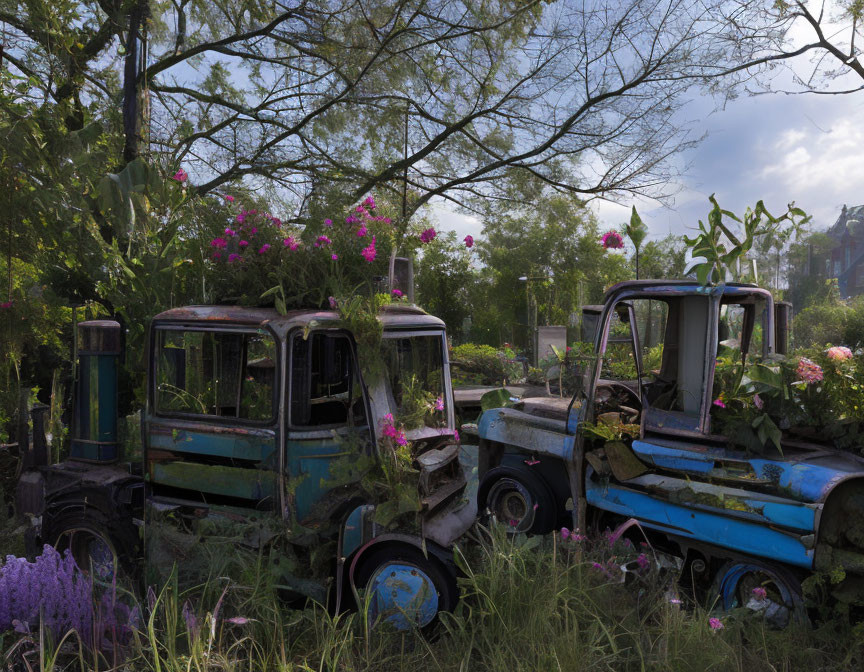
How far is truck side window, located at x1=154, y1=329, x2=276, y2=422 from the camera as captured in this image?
418 centimetres

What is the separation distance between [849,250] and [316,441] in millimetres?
64802

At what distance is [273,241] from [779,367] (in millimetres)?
3515

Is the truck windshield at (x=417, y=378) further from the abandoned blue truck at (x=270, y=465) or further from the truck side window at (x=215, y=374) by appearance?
the truck side window at (x=215, y=374)

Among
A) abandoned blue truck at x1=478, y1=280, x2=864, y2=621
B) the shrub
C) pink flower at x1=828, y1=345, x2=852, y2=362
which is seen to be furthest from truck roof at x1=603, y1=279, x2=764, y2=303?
the shrub

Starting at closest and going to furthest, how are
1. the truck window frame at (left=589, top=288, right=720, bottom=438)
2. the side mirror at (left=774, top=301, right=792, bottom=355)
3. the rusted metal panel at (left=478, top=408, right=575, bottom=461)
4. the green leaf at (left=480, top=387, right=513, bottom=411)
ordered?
the truck window frame at (left=589, top=288, right=720, bottom=438)
the side mirror at (left=774, top=301, right=792, bottom=355)
the rusted metal panel at (left=478, top=408, right=575, bottom=461)
the green leaf at (left=480, top=387, right=513, bottom=411)

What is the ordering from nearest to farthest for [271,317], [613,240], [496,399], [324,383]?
[271,317], [324,383], [613,240], [496,399]

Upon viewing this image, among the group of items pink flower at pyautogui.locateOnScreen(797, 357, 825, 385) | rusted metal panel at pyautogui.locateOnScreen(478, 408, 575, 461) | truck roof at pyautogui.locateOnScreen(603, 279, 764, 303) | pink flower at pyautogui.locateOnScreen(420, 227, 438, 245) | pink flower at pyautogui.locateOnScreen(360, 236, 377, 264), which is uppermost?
pink flower at pyautogui.locateOnScreen(420, 227, 438, 245)

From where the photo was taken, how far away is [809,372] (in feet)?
11.5

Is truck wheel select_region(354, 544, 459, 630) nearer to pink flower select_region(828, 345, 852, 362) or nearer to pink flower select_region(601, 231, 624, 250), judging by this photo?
pink flower select_region(828, 345, 852, 362)

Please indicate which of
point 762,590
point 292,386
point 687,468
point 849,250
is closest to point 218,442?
point 292,386

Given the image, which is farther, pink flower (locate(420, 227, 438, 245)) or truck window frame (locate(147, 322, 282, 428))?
pink flower (locate(420, 227, 438, 245))

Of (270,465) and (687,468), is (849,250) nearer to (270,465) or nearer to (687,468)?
(687,468)

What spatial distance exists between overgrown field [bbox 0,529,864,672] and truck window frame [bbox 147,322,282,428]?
3.12 ft

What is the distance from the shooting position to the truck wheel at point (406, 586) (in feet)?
11.7
